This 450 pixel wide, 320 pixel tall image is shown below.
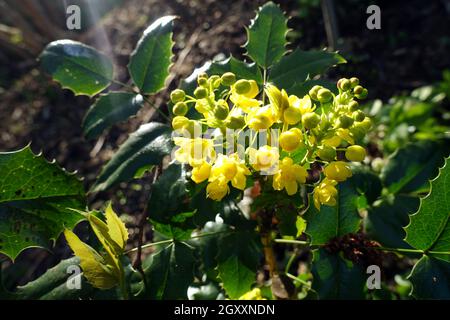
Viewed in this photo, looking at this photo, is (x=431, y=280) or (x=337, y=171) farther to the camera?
(x=431, y=280)

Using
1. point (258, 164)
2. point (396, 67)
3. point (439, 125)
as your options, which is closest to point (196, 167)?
point (258, 164)

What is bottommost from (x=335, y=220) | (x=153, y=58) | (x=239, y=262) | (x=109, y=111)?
(x=239, y=262)

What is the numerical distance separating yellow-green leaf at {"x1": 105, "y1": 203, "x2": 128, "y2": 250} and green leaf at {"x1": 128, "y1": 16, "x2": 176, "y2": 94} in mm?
538

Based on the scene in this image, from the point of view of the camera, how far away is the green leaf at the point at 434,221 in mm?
1089

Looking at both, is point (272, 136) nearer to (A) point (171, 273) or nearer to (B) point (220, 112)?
(B) point (220, 112)

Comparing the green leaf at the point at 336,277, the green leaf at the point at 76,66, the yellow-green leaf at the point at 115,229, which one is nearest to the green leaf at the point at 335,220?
the green leaf at the point at 336,277

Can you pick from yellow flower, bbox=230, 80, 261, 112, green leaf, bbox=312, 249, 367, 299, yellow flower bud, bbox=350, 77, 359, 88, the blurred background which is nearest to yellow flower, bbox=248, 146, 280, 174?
yellow flower, bbox=230, 80, 261, 112

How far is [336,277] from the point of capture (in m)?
1.27

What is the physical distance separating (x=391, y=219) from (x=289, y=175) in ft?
2.43

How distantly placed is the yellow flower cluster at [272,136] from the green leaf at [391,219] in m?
0.57

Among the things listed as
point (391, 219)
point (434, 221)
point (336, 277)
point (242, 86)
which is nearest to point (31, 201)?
point (242, 86)

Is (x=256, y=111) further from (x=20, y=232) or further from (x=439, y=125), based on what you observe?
(x=439, y=125)
